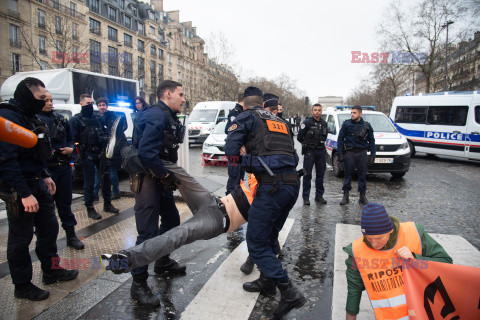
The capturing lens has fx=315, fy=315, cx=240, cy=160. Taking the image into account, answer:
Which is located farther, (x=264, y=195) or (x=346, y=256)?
(x=346, y=256)

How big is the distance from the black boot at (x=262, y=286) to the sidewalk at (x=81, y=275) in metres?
1.26

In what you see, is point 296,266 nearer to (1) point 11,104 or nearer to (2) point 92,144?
(1) point 11,104

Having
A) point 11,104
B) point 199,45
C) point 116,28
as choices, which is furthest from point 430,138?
point 199,45

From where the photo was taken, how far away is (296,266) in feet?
11.8

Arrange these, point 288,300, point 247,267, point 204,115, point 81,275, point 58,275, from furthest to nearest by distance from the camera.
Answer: point 204,115 < point 247,267 < point 81,275 < point 58,275 < point 288,300

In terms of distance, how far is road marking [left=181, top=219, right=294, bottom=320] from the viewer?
2685mm

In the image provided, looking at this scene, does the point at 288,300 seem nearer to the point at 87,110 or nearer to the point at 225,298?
the point at 225,298

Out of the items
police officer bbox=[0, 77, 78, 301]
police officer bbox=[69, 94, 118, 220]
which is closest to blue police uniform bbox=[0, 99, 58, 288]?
police officer bbox=[0, 77, 78, 301]

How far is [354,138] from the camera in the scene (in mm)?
6266

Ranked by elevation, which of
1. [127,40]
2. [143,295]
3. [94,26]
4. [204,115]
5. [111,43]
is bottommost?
[143,295]

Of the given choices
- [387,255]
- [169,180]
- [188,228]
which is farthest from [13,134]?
[387,255]

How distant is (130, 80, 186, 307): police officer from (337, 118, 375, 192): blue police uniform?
415 cm

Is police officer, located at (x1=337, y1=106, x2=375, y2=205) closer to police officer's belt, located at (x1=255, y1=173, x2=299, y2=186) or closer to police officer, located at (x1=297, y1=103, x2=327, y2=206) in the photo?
police officer, located at (x1=297, y1=103, x2=327, y2=206)

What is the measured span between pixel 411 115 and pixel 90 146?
1422cm
